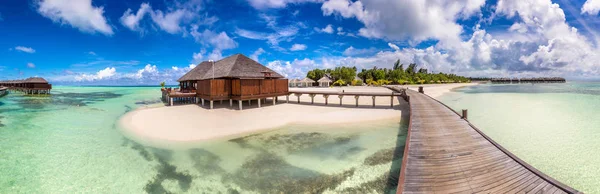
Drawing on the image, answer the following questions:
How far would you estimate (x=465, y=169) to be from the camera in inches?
184

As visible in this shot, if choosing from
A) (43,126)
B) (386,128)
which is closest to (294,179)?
(386,128)

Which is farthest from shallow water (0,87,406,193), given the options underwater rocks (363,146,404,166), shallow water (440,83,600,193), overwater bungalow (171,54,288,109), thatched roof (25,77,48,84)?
thatched roof (25,77,48,84)

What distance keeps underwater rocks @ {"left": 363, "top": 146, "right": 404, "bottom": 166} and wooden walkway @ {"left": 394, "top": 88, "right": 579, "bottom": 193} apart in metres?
0.80

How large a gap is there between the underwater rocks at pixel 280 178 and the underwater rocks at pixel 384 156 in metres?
0.94

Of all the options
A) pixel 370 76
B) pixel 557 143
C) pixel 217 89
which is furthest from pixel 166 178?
pixel 370 76

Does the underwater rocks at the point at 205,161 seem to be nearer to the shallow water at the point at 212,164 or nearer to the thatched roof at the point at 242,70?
the shallow water at the point at 212,164

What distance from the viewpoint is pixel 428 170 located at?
→ 15.3 ft

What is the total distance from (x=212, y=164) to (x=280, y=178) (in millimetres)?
2297

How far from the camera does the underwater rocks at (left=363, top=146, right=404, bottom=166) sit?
22.5 feet

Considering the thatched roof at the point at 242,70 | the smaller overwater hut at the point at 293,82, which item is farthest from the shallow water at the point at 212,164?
the smaller overwater hut at the point at 293,82

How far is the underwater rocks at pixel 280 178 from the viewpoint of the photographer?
17.6 feet

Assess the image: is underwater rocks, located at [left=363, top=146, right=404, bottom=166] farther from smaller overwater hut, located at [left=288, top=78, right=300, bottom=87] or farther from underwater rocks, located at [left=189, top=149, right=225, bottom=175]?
smaller overwater hut, located at [left=288, top=78, right=300, bottom=87]

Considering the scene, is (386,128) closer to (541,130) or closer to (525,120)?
(541,130)

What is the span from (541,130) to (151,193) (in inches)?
608
